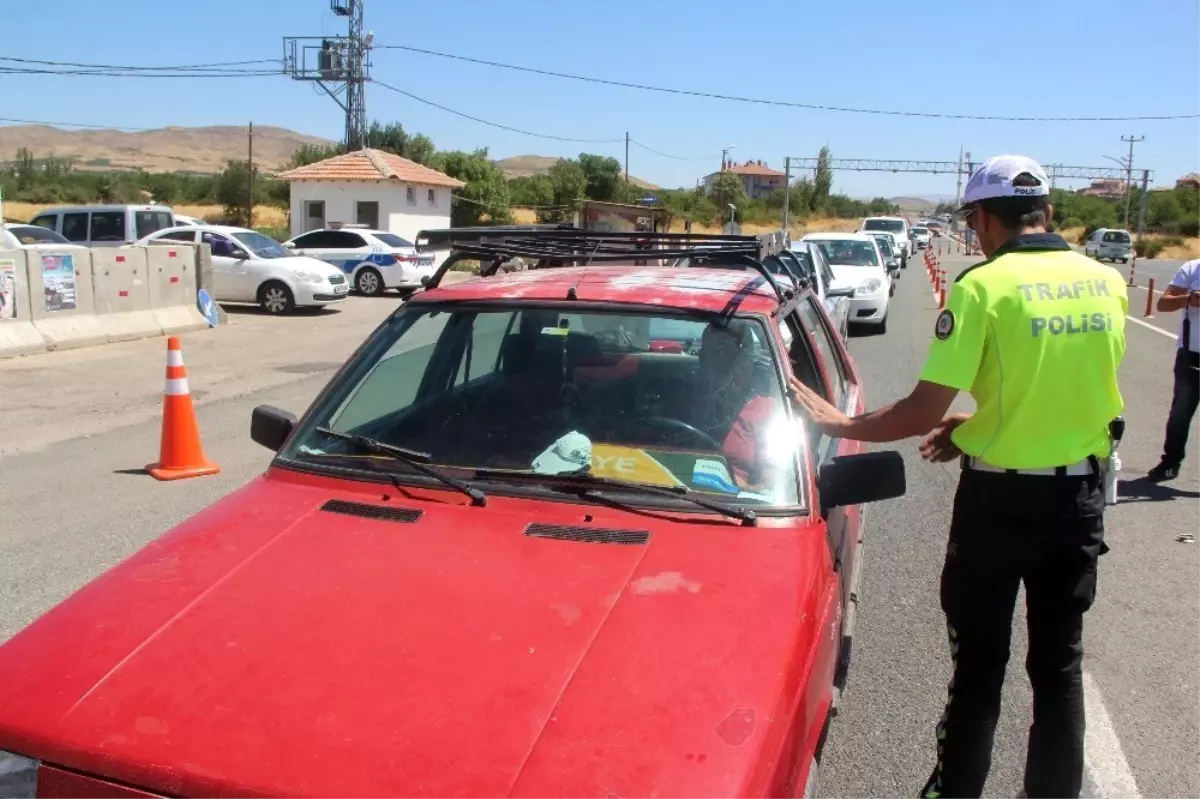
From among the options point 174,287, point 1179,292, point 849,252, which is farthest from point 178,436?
point 849,252

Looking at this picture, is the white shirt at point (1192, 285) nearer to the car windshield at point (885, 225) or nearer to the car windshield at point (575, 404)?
the car windshield at point (575, 404)

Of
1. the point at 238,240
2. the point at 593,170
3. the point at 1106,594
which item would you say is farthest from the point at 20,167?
the point at 1106,594

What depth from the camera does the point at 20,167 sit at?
77000 mm

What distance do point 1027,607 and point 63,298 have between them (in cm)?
1369

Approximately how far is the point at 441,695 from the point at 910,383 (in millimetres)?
10142

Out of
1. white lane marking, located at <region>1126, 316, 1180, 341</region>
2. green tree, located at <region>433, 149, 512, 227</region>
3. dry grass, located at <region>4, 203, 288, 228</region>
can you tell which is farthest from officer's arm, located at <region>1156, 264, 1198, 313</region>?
dry grass, located at <region>4, 203, 288, 228</region>

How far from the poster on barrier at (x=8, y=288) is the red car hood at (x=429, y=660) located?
38.3 ft

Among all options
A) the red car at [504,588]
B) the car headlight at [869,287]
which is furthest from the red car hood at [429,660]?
the car headlight at [869,287]

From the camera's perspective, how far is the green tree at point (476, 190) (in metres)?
56.8

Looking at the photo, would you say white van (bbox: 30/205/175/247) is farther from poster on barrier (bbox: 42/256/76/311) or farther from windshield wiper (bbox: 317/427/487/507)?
windshield wiper (bbox: 317/427/487/507)

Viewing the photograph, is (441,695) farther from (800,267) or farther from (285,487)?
(800,267)

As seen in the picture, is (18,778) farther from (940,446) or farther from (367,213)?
(367,213)

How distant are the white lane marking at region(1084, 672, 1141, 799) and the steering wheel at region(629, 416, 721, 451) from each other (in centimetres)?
177

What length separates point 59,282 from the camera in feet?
44.1
